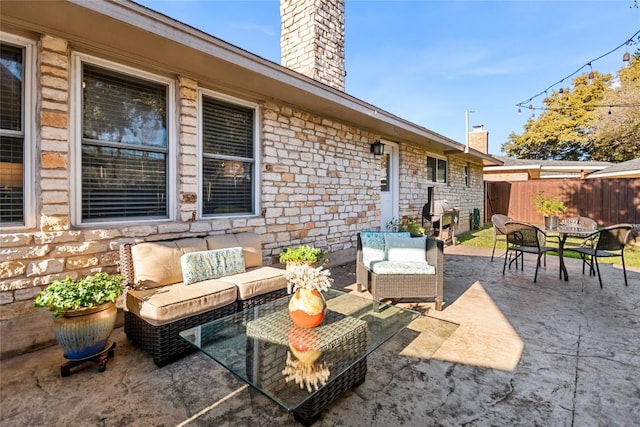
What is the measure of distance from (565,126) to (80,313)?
2567 cm

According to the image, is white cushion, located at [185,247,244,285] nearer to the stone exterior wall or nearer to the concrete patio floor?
the stone exterior wall

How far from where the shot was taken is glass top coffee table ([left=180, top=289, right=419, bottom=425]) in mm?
1591

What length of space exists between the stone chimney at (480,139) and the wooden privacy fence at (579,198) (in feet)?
10.4

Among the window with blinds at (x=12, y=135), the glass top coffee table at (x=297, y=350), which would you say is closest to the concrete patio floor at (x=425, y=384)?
the glass top coffee table at (x=297, y=350)

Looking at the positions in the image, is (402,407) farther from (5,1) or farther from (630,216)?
(630,216)

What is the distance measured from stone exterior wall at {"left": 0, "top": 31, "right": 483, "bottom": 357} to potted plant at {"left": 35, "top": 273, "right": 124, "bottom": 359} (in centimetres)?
56

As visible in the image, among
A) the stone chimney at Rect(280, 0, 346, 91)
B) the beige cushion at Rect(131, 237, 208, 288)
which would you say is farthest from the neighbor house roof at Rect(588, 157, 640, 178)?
the beige cushion at Rect(131, 237, 208, 288)

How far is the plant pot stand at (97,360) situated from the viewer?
87.3 inches

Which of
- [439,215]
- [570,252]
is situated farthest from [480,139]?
[439,215]

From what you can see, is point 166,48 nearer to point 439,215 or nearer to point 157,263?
point 157,263

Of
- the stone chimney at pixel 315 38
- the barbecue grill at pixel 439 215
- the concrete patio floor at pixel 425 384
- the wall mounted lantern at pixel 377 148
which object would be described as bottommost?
the concrete patio floor at pixel 425 384

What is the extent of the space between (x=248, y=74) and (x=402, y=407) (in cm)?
353

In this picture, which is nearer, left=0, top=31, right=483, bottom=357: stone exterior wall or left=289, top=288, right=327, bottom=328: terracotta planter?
left=289, top=288, right=327, bottom=328: terracotta planter

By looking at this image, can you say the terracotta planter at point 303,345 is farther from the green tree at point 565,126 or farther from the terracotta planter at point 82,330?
the green tree at point 565,126
